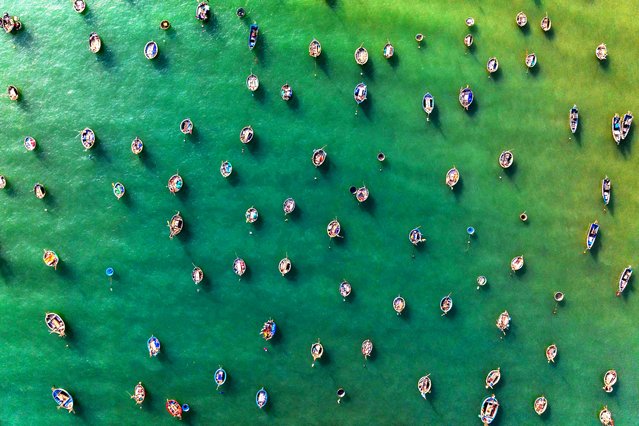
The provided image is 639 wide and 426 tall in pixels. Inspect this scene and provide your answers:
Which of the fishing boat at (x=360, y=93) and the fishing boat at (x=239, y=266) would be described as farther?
the fishing boat at (x=360, y=93)

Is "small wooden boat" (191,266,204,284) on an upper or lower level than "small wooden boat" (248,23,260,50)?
lower

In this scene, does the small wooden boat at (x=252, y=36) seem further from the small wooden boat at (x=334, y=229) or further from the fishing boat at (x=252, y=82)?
the small wooden boat at (x=334, y=229)

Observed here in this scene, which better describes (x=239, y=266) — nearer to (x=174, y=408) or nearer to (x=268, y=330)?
(x=268, y=330)

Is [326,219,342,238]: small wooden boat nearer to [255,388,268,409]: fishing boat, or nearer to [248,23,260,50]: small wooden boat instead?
[255,388,268,409]: fishing boat

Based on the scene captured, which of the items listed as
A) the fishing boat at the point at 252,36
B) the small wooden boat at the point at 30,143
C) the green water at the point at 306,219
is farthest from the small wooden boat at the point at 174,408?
the fishing boat at the point at 252,36

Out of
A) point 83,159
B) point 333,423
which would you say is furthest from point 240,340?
point 83,159

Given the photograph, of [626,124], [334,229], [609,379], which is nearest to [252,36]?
[334,229]

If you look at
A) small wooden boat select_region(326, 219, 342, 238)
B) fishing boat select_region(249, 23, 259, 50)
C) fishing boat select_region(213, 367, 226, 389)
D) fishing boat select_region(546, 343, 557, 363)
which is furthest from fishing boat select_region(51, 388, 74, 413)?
fishing boat select_region(546, 343, 557, 363)
